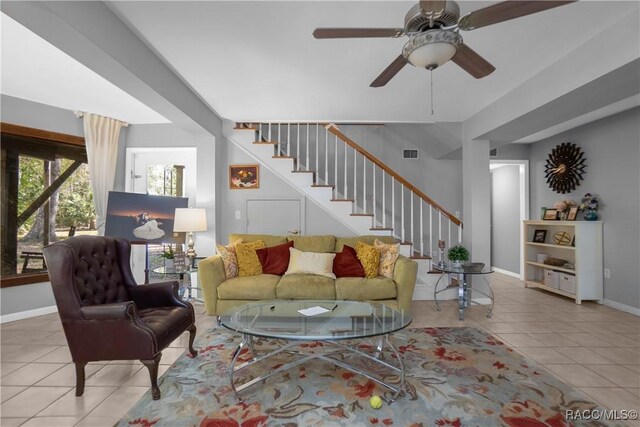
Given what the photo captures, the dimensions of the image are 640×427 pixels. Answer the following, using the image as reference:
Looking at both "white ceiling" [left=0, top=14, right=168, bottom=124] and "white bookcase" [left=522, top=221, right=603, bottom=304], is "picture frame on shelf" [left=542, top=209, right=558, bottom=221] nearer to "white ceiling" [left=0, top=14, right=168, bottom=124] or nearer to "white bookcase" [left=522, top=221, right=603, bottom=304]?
"white bookcase" [left=522, top=221, right=603, bottom=304]

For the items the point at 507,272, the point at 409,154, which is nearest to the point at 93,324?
the point at 409,154

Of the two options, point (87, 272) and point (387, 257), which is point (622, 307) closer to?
point (387, 257)

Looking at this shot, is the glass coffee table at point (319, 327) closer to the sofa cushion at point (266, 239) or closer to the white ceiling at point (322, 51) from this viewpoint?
the sofa cushion at point (266, 239)

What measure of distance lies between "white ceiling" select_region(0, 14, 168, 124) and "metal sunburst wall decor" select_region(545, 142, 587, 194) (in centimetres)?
632

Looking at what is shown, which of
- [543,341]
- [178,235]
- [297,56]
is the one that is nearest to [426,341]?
[543,341]

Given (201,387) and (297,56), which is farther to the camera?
(297,56)

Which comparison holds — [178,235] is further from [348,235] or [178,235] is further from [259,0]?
[259,0]

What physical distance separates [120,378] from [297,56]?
303 centimetres

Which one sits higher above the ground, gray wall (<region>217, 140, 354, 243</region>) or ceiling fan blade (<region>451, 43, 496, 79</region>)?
ceiling fan blade (<region>451, 43, 496, 79</region>)

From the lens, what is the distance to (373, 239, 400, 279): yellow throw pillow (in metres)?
3.69

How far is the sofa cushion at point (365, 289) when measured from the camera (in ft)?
11.3

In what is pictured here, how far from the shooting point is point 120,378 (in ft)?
7.67

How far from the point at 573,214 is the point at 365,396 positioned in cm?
459

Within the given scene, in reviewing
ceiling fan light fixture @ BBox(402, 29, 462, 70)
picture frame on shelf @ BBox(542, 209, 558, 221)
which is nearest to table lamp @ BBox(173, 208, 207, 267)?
ceiling fan light fixture @ BBox(402, 29, 462, 70)
